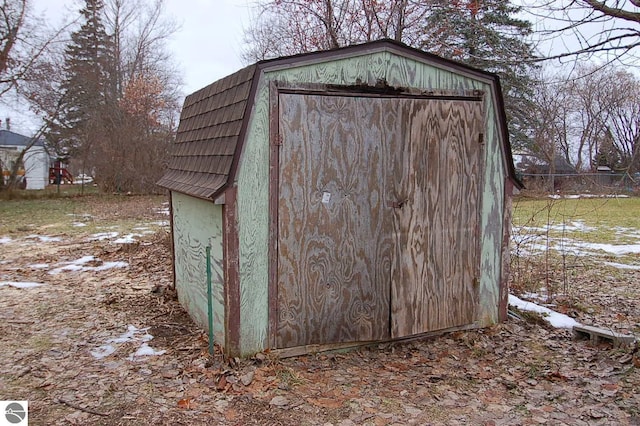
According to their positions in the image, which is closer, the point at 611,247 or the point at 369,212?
the point at 369,212

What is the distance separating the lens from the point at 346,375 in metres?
3.66

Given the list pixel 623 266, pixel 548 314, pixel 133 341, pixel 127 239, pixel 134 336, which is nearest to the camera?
pixel 133 341

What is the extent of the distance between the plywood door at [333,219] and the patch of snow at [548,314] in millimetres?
1964

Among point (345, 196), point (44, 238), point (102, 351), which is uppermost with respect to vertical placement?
point (345, 196)

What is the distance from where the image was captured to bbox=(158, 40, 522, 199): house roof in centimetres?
365

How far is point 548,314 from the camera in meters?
4.99

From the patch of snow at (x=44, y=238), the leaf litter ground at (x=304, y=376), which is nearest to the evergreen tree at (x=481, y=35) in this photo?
the leaf litter ground at (x=304, y=376)

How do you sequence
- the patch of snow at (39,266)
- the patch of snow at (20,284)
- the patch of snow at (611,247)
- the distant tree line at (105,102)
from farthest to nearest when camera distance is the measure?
the distant tree line at (105,102) < the patch of snow at (611,247) < the patch of snow at (39,266) < the patch of snow at (20,284)

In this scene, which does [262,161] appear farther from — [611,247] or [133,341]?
[611,247]

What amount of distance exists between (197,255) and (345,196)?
1.64 meters

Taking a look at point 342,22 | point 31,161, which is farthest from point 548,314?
point 31,161

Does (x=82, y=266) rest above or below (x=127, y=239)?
below

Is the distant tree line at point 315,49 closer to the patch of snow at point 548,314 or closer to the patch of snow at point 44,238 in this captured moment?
the patch of snow at point 548,314

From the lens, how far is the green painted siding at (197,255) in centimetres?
392
